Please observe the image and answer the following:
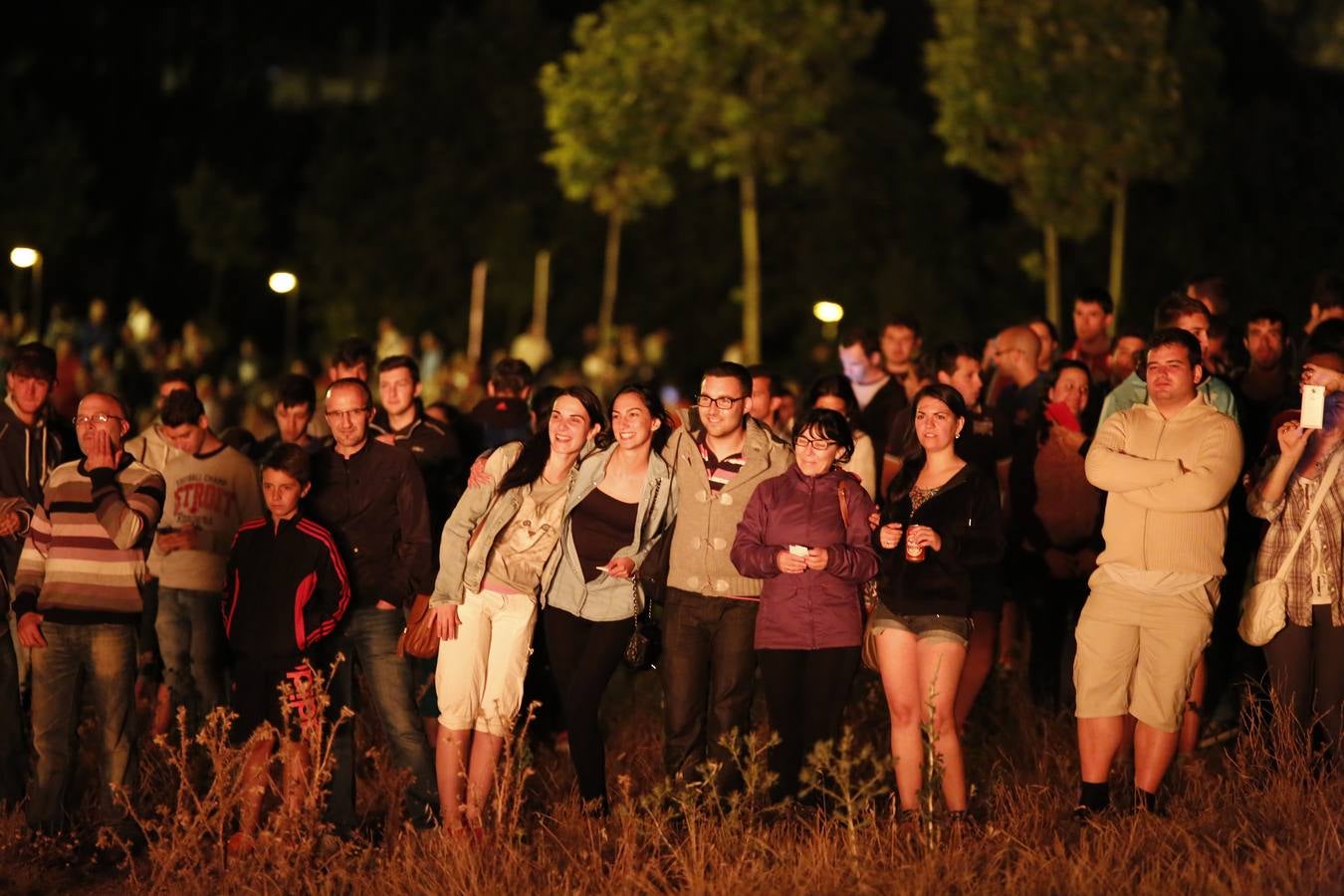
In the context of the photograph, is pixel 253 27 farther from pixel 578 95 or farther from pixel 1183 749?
pixel 1183 749

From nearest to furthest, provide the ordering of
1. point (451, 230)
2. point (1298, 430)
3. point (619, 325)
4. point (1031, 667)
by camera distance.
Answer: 1. point (1298, 430)
2. point (1031, 667)
3. point (451, 230)
4. point (619, 325)

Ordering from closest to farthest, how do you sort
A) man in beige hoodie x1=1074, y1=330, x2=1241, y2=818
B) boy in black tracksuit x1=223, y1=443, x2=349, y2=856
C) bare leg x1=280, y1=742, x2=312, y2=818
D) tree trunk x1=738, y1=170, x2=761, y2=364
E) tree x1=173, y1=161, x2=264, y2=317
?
bare leg x1=280, y1=742, x2=312, y2=818 < man in beige hoodie x1=1074, y1=330, x2=1241, y2=818 < boy in black tracksuit x1=223, y1=443, x2=349, y2=856 < tree trunk x1=738, y1=170, x2=761, y2=364 < tree x1=173, y1=161, x2=264, y2=317

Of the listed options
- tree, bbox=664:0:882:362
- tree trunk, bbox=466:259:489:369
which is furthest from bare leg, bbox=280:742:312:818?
tree trunk, bbox=466:259:489:369

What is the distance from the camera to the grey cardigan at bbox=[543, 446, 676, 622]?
27.1ft

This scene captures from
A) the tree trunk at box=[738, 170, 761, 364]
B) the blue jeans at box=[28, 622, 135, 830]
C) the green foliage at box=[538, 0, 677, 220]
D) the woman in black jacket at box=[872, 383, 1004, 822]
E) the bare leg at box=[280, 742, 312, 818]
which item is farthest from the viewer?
the tree trunk at box=[738, 170, 761, 364]

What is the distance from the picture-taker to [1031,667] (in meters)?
11.0

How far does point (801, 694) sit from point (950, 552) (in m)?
0.94

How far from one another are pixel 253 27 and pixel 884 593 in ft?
208

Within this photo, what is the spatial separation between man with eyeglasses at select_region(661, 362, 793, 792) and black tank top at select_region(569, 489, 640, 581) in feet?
0.84

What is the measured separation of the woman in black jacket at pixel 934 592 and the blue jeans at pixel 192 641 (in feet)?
12.0

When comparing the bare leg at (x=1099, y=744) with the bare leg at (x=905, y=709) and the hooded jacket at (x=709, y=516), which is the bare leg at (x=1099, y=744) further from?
the hooded jacket at (x=709, y=516)

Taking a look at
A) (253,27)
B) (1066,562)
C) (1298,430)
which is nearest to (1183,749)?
(1066,562)

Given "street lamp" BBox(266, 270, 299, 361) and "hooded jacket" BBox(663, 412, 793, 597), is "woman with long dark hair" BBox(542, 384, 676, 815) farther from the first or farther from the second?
"street lamp" BBox(266, 270, 299, 361)

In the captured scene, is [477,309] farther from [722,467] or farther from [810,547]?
[810,547]
